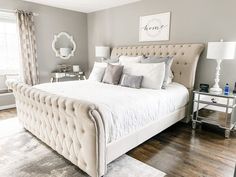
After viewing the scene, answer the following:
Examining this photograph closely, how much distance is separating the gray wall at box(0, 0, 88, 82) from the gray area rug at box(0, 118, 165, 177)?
257 centimetres

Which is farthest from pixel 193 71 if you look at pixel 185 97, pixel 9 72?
pixel 9 72

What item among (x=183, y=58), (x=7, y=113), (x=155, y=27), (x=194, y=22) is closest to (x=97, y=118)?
(x=183, y=58)

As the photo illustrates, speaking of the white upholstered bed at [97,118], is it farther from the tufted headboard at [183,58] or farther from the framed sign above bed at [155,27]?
the framed sign above bed at [155,27]

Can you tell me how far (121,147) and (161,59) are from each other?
1.79 m

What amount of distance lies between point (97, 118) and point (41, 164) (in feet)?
3.46

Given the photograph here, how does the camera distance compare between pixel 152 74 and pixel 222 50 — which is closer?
pixel 222 50

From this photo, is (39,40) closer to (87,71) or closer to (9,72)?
(9,72)

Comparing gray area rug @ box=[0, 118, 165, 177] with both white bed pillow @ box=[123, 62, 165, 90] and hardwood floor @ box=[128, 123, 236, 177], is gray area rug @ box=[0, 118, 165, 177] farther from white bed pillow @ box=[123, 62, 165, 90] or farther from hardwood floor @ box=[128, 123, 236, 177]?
white bed pillow @ box=[123, 62, 165, 90]

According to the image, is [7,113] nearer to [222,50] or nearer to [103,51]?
[103,51]

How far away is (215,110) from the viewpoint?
121 inches

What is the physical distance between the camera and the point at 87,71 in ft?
18.7

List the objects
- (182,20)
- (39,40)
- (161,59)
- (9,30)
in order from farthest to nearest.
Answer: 1. (39,40)
2. (9,30)
3. (182,20)
4. (161,59)

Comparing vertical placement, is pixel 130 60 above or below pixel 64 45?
below

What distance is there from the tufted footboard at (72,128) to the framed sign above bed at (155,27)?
2.75m
